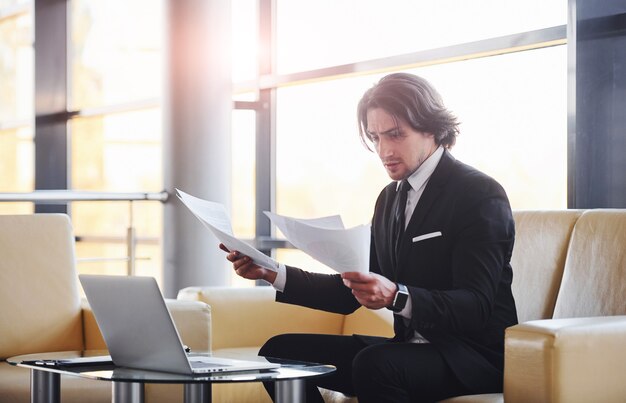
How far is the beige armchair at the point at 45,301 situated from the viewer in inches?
119

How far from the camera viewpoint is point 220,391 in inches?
117

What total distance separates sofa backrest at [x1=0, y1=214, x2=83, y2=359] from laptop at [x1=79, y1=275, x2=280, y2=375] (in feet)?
3.44

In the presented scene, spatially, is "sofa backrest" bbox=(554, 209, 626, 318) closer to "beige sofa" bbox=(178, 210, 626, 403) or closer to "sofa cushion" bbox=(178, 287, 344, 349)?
"beige sofa" bbox=(178, 210, 626, 403)

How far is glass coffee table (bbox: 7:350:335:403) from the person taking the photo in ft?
6.08

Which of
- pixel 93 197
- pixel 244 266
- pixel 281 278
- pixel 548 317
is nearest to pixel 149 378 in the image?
pixel 244 266

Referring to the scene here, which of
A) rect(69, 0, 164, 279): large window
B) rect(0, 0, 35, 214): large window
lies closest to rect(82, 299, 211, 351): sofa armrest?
rect(69, 0, 164, 279): large window

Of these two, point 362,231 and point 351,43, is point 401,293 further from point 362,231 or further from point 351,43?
point 351,43

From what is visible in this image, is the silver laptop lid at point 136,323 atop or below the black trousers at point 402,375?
atop

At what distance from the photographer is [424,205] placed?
241 centimetres

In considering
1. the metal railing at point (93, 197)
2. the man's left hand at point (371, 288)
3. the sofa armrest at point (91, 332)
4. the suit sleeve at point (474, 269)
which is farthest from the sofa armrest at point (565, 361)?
the metal railing at point (93, 197)

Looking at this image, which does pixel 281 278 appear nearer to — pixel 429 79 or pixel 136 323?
pixel 136 323

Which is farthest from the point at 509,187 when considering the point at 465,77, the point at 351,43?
the point at 351,43

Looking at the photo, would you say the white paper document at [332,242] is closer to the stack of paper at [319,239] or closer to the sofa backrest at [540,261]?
the stack of paper at [319,239]

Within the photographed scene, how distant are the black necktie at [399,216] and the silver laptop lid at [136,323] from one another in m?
0.73
